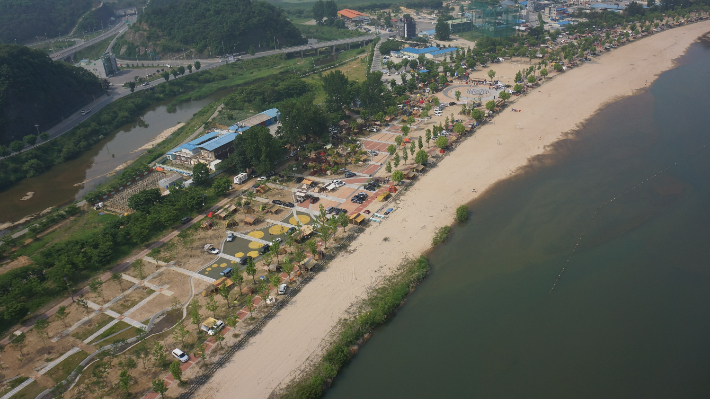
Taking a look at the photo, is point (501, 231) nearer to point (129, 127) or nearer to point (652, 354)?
point (652, 354)

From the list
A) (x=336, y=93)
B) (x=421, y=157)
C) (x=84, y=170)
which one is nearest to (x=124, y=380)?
(x=421, y=157)

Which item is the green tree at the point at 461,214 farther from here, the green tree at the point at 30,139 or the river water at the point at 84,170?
the green tree at the point at 30,139

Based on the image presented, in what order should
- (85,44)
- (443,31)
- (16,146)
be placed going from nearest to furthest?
1. (16,146)
2. (443,31)
3. (85,44)

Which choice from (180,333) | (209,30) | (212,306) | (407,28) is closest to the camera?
(180,333)

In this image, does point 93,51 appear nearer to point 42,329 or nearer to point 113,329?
point 42,329

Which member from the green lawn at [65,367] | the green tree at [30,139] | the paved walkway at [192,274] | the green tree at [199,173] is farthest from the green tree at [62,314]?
the green tree at [30,139]

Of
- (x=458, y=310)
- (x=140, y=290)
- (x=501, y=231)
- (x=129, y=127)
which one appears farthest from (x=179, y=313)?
(x=129, y=127)
